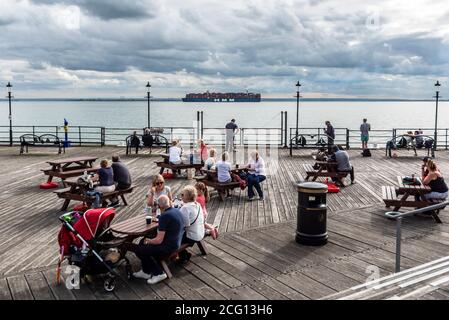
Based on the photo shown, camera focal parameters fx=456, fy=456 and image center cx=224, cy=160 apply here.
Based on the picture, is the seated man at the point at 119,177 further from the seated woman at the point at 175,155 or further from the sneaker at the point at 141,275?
the sneaker at the point at 141,275

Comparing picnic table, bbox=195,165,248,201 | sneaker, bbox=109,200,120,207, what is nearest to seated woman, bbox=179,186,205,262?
sneaker, bbox=109,200,120,207

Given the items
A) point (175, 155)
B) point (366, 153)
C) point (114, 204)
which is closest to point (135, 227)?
point (114, 204)

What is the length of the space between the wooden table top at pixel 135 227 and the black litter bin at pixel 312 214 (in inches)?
94.8

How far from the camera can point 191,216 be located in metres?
6.36

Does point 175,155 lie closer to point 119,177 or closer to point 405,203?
point 119,177

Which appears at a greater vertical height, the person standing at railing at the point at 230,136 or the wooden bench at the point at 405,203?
the person standing at railing at the point at 230,136

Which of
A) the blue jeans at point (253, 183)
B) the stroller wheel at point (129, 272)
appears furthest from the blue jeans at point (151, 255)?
the blue jeans at point (253, 183)

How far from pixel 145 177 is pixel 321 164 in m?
5.46

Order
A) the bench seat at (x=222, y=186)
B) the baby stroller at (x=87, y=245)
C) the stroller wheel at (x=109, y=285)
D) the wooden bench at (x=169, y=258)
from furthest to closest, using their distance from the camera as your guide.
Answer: the bench seat at (x=222, y=186) < the wooden bench at (x=169, y=258) < the baby stroller at (x=87, y=245) < the stroller wheel at (x=109, y=285)

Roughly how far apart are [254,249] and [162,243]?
194cm

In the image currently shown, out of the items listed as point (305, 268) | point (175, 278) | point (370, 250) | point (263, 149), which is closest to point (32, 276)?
point (175, 278)

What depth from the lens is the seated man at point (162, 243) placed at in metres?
5.77

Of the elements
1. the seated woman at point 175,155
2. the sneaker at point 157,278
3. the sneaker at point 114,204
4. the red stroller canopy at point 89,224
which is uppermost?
the seated woman at point 175,155

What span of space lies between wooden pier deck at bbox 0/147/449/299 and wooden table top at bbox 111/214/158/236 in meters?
0.63
